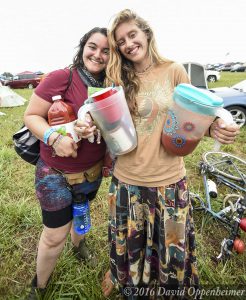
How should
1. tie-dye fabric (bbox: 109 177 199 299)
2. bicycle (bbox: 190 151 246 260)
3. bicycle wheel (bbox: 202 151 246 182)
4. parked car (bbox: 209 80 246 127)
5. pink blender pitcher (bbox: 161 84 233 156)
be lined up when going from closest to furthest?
pink blender pitcher (bbox: 161 84 233 156) < tie-dye fabric (bbox: 109 177 199 299) < bicycle (bbox: 190 151 246 260) < bicycle wheel (bbox: 202 151 246 182) < parked car (bbox: 209 80 246 127)

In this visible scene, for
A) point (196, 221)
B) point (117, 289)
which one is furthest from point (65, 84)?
point (196, 221)

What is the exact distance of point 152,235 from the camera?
1.59 m

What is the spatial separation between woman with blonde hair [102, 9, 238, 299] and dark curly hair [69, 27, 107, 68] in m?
0.12

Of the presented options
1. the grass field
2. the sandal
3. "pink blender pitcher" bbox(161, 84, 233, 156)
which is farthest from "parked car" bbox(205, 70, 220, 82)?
"pink blender pitcher" bbox(161, 84, 233, 156)

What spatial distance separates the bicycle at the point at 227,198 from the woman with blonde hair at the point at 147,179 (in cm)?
65

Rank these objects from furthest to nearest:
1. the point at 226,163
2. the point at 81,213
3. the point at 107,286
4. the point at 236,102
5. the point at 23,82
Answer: the point at 23,82 → the point at 236,102 → the point at 226,163 → the point at 107,286 → the point at 81,213

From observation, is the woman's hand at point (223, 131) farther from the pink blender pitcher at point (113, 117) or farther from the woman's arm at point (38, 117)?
the woman's arm at point (38, 117)

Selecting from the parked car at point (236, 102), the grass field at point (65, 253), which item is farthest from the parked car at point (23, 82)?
the grass field at point (65, 253)

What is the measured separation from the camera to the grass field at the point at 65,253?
6.51 ft

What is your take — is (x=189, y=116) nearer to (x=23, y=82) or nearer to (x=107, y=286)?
(x=107, y=286)

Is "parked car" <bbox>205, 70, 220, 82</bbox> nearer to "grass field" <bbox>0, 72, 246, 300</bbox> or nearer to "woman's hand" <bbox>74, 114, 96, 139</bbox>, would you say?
"grass field" <bbox>0, 72, 246, 300</bbox>

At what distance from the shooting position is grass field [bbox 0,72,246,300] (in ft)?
6.51

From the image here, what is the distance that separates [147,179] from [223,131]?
50 cm

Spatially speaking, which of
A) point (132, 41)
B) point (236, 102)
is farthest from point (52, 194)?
point (236, 102)
